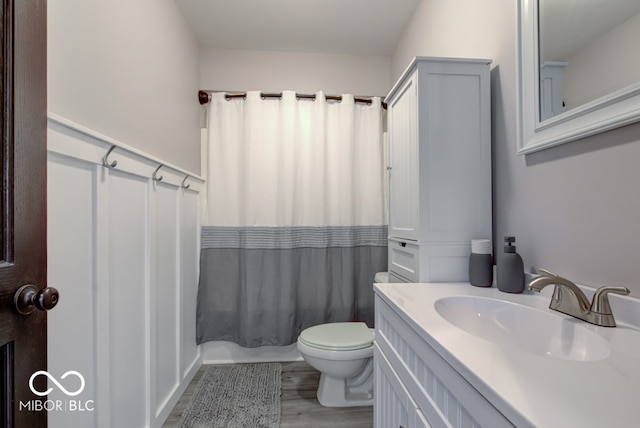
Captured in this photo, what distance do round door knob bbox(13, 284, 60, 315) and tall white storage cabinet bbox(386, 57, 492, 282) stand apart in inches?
44.9

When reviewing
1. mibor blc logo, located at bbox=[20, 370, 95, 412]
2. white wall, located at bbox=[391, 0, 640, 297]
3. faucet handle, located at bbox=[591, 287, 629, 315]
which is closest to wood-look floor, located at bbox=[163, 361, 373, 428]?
mibor blc logo, located at bbox=[20, 370, 95, 412]

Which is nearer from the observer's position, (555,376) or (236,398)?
(555,376)

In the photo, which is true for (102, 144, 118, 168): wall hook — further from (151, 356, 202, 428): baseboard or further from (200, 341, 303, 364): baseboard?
(200, 341, 303, 364): baseboard

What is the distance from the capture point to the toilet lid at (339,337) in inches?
64.4

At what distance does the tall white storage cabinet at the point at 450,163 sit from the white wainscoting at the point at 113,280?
3.87ft

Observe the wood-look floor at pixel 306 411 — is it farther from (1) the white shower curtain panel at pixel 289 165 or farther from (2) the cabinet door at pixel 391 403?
(1) the white shower curtain panel at pixel 289 165

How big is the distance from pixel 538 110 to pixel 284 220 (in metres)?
1.67

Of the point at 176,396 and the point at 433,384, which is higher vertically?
the point at 433,384

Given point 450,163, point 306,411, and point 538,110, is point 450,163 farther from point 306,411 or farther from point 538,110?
point 306,411

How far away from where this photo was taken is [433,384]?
2.15 feet

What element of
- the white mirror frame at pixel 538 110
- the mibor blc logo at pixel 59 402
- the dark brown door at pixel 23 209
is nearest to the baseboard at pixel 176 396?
the mibor blc logo at pixel 59 402

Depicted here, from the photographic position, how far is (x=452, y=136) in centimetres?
121

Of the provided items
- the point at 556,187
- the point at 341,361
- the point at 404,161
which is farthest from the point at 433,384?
the point at 341,361

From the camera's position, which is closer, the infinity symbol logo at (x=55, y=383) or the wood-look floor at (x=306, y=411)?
the infinity symbol logo at (x=55, y=383)
